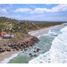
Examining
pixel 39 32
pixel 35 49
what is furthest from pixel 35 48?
pixel 39 32

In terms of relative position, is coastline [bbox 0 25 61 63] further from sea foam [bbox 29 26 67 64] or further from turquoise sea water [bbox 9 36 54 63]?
sea foam [bbox 29 26 67 64]

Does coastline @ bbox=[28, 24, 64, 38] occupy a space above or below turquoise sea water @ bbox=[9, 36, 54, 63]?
above

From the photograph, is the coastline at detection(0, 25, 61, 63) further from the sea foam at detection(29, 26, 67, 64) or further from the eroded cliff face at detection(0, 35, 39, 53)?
the sea foam at detection(29, 26, 67, 64)

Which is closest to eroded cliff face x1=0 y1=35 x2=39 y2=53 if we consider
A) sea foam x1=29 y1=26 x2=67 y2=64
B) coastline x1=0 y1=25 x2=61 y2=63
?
coastline x1=0 y1=25 x2=61 y2=63

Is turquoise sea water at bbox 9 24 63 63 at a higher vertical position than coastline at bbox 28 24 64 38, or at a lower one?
lower

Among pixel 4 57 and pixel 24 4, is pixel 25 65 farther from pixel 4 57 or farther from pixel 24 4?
pixel 24 4

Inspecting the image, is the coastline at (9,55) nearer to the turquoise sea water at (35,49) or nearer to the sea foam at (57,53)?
the turquoise sea water at (35,49)

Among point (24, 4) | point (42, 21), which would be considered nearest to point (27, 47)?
point (42, 21)

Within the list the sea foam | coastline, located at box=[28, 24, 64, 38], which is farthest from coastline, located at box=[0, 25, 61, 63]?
the sea foam

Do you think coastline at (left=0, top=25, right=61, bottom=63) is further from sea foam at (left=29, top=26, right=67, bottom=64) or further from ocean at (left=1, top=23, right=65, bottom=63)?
sea foam at (left=29, top=26, right=67, bottom=64)
